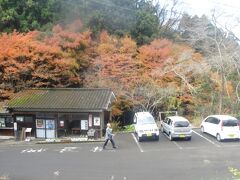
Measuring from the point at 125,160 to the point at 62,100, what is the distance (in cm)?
1011

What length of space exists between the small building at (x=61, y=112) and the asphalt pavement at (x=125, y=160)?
8.03ft

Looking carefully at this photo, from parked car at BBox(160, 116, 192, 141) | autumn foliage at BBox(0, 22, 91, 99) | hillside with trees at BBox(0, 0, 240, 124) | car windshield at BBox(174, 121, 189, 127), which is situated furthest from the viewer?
hillside with trees at BBox(0, 0, 240, 124)

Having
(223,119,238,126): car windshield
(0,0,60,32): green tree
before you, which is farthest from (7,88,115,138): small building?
(0,0,60,32): green tree

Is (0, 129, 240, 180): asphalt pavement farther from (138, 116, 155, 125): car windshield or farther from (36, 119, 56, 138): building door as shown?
(36, 119, 56, 138): building door

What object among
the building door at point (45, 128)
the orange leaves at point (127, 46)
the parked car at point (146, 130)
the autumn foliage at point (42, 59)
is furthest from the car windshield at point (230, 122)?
the autumn foliage at point (42, 59)

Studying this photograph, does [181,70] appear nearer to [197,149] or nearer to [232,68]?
[232,68]

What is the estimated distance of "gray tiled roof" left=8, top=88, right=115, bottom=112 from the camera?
89.9 ft

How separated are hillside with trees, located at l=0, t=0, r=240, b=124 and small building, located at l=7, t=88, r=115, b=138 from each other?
4.19 meters

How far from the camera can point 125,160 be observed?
19953mm

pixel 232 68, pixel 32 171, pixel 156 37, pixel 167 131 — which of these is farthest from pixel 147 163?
pixel 156 37

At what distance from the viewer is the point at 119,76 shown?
113 ft

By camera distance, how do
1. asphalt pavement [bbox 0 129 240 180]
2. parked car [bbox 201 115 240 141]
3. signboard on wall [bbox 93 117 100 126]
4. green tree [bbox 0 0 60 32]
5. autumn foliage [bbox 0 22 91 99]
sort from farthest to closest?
green tree [bbox 0 0 60 32], autumn foliage [bbox 0 22 91 99], signboard on wall [bbox 93 117 100 126], parked car [bbox 201 115 240 141], asphalt pavement [bbox 0 129 240 180]

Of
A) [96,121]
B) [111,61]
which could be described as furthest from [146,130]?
[111,61]

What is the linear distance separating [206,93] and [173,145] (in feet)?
45.6
